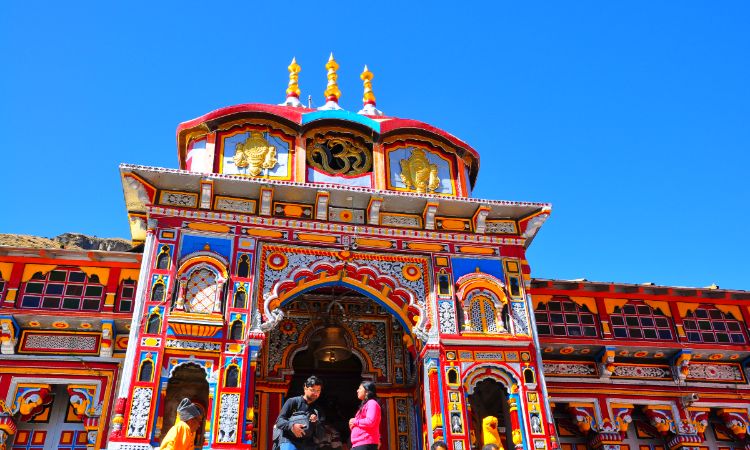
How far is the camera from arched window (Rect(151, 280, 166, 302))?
1040cm

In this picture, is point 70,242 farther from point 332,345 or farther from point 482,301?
point 482,301

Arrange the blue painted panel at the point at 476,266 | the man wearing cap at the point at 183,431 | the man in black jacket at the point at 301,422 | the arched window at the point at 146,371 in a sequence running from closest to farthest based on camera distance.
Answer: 1. the man wearing cap at the point at 183,431
2. the man in black jacket at the point at 301,422
3. the arched window at the point at 146,371
4. the blue painted panel at the point at 476,266

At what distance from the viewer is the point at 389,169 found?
12.7 metres

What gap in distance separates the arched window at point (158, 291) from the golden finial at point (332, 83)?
18.5 feet

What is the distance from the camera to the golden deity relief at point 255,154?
12094 millimetres

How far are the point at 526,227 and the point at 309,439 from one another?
22.3 feet

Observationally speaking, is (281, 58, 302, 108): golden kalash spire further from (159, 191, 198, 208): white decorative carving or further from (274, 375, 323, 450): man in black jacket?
(274, 375, 323, 450): man in black jacket

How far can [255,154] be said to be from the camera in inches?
482

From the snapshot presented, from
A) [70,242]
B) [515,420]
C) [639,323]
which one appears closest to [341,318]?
[515,420]

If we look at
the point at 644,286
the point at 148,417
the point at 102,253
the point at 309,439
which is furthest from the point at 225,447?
the point at 644,286

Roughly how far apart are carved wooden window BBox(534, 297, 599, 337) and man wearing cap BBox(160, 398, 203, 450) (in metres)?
7.96

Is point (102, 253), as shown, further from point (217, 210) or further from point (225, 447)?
point (225, 447)

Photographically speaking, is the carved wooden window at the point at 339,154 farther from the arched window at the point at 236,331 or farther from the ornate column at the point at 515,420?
the ornate column at the point at 515,420

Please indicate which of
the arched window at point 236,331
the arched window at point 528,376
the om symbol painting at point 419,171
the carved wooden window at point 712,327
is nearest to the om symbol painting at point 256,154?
the om symbol painting at point 419,171
